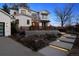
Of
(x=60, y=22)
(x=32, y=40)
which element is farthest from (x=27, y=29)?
(x=60, y=22)

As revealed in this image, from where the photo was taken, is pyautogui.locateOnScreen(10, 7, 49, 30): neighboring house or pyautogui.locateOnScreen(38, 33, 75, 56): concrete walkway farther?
pyautogui.locateOnScreen(10, 7, 49, 30): neighboring house

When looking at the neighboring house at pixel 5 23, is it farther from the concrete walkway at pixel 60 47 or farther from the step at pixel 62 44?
the step at pixel 62 44

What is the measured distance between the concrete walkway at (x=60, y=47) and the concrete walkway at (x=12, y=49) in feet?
0.77

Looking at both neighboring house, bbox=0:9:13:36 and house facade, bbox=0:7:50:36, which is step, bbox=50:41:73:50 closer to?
house facade, bbox=0:7:50:36

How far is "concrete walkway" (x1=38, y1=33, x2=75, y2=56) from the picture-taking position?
770 cm

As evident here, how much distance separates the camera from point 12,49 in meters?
7.82

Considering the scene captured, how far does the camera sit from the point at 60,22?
787 centimetres

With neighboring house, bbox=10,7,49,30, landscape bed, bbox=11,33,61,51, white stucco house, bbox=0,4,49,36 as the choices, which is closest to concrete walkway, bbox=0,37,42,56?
landscape bed, bbox=11,33,61,51

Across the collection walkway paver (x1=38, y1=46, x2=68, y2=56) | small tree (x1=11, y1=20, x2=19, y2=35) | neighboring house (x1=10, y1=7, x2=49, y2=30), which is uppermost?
neighboring house (x1=10, y1=7, x2=49, y2=30)

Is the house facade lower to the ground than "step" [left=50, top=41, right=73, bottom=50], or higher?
higher

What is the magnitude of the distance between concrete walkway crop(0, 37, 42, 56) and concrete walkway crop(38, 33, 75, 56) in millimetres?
236

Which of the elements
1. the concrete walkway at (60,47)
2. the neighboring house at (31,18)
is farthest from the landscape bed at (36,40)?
the neighboring house at (31,18)

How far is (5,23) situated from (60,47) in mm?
1481

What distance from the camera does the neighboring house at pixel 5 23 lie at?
7.91m
